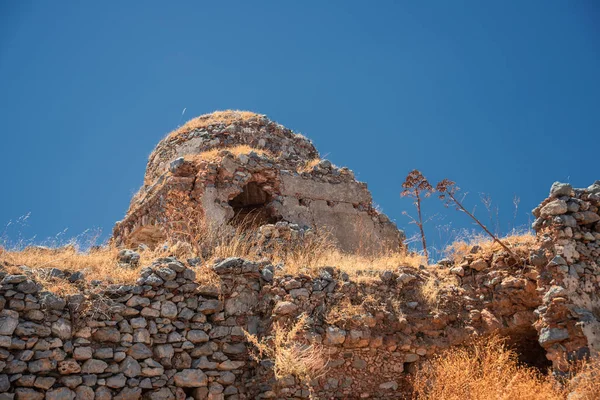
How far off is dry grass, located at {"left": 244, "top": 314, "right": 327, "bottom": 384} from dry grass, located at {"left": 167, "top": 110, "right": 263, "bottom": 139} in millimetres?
9012

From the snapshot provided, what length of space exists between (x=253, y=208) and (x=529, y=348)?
7280 mm

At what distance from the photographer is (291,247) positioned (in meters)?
9.80

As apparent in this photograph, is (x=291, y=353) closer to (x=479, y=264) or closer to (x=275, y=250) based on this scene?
(x=275, y=250)

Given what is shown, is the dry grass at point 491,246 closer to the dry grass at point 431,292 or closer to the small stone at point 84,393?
the dry grass at point 431,292

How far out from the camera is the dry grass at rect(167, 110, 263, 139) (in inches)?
583

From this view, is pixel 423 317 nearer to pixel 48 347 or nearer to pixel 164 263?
pixel 164 263

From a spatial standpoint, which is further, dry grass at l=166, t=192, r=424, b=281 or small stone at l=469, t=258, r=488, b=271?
small stone at l=469, t=258, r=488, b=271

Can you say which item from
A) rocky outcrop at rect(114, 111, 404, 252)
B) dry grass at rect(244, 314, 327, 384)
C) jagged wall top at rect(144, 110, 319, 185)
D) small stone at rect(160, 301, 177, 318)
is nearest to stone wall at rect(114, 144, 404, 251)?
rocky outcrop at rect(114, 111, 404, 252)

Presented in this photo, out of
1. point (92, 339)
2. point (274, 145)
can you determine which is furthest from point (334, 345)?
point (274, 145)

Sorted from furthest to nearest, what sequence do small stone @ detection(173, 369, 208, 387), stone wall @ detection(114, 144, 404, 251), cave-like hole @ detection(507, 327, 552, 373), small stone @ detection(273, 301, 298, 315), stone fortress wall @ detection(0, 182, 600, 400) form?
stone wall @ detection(114, 144, 404, 251) → cave-like hole @ detection(507, 327, 552, 373) → small stone @ detection(273, 301, 298, 315) → small stone @ detection(173, 369, 208, 387) → stone fortress wall @ detection(0, 182, 600, 400)

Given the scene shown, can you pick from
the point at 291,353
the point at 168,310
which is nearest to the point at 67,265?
the point at 168,310

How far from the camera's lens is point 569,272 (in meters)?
7.04

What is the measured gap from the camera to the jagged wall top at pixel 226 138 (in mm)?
14125

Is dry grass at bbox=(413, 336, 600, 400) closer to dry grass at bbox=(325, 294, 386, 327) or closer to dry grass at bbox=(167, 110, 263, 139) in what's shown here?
dry grass at bbox=(325, 294, 386, 327)
